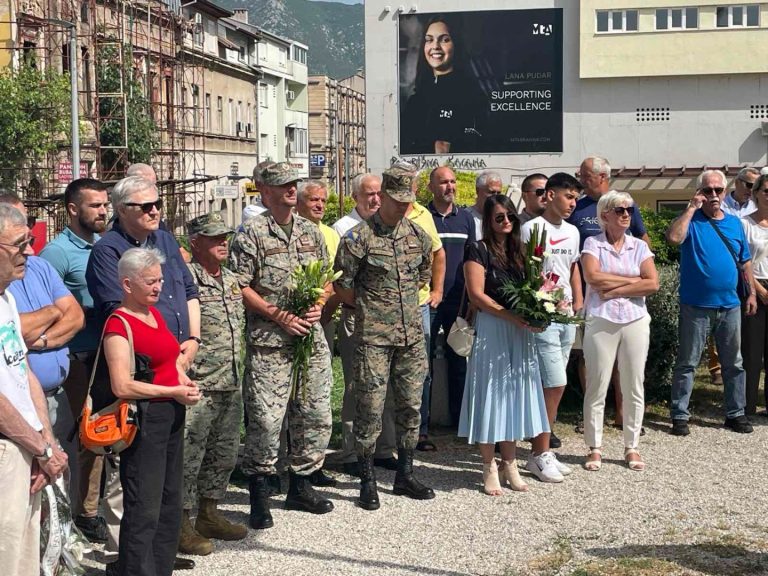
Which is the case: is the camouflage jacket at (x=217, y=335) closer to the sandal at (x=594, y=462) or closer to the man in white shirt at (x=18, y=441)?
the man in white shirt at (x=18, y=441)

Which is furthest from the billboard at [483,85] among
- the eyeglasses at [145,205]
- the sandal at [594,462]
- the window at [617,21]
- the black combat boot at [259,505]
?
the eyeglasses at [145,205]

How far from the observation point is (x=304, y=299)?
684 cm

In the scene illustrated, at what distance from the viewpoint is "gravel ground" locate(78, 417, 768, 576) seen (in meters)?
6.12

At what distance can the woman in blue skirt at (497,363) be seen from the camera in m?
7.68

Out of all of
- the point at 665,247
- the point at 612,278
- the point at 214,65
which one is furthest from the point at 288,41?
the point at 612,278

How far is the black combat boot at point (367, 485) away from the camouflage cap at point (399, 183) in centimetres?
170

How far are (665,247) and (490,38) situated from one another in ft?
124

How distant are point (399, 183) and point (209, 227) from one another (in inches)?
53.3

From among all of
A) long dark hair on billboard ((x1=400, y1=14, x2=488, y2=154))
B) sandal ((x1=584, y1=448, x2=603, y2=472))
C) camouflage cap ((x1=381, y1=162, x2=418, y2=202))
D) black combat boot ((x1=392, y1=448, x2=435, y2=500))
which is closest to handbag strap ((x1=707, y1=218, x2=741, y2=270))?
sandal ((x1=584, y1=448, x2=603, y2=472))

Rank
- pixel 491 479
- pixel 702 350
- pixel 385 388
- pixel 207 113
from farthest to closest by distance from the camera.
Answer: pixel 207 113
pixel 702 350
pixel 491 479
pixel 385 388

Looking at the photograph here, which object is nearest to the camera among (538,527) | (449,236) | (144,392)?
(144,392)

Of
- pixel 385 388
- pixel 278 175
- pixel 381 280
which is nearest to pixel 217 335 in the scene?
pixel 278 175

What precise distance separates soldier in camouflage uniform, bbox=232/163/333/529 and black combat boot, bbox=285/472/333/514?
0.70 ft

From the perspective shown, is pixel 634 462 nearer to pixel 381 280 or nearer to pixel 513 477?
pixel 513 477
